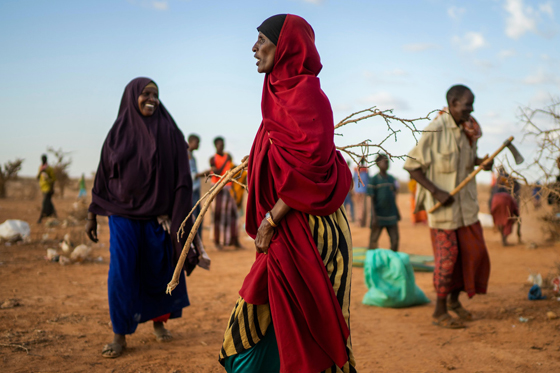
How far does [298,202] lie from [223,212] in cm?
898

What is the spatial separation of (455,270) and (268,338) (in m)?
3.23

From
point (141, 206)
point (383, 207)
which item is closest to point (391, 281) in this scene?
point (383, 207)

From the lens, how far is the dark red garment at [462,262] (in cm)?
503

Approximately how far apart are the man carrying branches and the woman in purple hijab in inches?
100

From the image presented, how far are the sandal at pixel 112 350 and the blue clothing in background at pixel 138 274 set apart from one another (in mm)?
136

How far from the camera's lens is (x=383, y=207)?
364 inches

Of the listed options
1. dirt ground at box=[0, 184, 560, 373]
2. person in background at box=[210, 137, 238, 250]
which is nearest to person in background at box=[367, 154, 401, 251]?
dirt ground at box=[0, 184, 560, 373]

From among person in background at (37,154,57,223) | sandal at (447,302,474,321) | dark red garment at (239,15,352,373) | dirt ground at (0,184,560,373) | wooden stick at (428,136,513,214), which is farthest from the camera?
person in background at (37,154,57,223)

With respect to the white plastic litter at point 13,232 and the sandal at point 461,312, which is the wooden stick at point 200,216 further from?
the white plastic litter at point 13,232

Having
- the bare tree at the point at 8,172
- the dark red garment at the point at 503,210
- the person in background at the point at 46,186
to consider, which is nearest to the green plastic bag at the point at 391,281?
the dark red garment at the point at 503,210

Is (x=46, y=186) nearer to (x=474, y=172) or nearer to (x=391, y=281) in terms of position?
(x=391, y=281)

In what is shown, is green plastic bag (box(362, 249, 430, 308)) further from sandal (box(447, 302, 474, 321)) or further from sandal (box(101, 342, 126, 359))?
sandal (box(101, 342, 126, 359))

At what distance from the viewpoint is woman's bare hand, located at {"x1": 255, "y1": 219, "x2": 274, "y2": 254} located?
250cm

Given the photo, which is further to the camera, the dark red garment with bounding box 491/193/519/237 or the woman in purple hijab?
the dark red garment with bounding box 491/193/519/237
